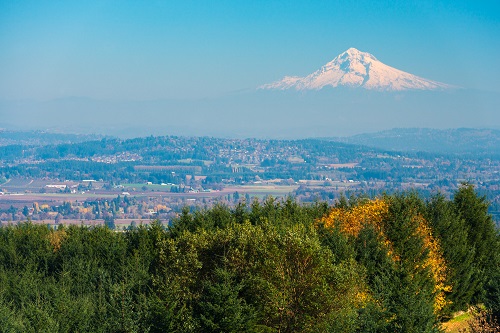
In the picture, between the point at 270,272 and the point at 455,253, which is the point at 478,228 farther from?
the point at 270,272

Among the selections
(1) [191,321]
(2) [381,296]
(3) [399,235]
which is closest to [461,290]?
(3) [399,235]

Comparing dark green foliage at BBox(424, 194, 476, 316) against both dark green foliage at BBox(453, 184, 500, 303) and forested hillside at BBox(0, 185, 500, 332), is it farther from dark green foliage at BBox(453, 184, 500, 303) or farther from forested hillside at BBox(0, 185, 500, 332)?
dark green foliage at BBox(453, 184, 500, 303)

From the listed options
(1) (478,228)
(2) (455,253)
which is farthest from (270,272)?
(1) (478,228)

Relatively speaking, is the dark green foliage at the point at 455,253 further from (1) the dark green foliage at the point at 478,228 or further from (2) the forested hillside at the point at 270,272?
(1) the dark green foliage at the point at 478,228

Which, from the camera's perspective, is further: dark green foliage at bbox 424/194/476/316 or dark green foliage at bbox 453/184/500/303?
dark green foliage at bbox 453/184/500/303

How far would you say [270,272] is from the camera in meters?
36.6

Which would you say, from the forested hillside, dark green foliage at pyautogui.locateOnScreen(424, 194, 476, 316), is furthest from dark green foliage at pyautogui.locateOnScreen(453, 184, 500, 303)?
dark green foliage at pyautogui.locateOnScreen(424, 194, 476, 316)

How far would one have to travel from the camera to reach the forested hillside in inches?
1387

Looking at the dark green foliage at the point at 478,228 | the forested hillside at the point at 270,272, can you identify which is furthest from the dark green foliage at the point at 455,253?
the dark green foliage at the point at 478,228

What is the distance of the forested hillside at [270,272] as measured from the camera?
35.2 metres

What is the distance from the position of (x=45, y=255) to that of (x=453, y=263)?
29547mm

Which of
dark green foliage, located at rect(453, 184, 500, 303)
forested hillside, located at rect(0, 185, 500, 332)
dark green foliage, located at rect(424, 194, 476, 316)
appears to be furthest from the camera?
dark green foliage, located at rect(453, 184, 500, 303)

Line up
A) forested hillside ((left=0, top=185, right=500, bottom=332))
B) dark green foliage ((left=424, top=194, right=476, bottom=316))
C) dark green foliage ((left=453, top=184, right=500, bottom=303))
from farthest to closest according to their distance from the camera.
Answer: dark green foliage ((left=453, top=184, right=500, bottom=303))
dark green foliage ((left=424, top=194, right=476, bottom=316))
forested hillside ((left=0, top=185, right=500, bottom=332))

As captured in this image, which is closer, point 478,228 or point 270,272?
point 270,272
